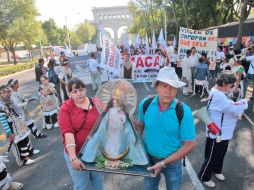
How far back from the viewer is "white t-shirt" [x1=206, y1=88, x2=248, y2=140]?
3.30m

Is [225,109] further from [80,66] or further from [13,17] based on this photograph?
[13,17]

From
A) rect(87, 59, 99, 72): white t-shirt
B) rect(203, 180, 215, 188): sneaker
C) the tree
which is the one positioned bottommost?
rect(203, 180, 215, 188): sneaker

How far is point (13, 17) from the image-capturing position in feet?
110

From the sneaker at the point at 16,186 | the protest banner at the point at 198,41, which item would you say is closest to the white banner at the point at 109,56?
Result: the sneaker at the point at 16,186

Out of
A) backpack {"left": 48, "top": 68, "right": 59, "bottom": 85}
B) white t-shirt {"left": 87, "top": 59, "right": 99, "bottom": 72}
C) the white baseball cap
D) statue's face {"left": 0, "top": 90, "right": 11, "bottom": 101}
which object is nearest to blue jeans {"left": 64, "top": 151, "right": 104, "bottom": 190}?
the white baseball cap

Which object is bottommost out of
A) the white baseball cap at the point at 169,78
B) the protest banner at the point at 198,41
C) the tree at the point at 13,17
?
the white baseball cap at the point at 169,78

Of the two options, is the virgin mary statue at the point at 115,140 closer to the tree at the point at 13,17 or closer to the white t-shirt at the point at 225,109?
the white t-shirt at the point at 225,109

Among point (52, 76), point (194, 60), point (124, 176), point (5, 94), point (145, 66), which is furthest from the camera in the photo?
point (145, 66)

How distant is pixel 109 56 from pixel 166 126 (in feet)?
15.3

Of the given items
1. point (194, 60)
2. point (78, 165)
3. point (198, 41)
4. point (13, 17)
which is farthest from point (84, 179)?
point (13, 17)

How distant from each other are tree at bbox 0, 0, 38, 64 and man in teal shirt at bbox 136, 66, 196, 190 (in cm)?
3330

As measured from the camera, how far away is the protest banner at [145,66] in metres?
12.0

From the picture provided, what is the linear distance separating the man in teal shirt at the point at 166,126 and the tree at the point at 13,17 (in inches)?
1311

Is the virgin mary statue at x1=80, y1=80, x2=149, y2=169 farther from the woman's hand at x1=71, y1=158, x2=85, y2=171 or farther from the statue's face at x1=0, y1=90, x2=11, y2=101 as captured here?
the statue's face at x1=0, y1=90, x2=11, y2=101
